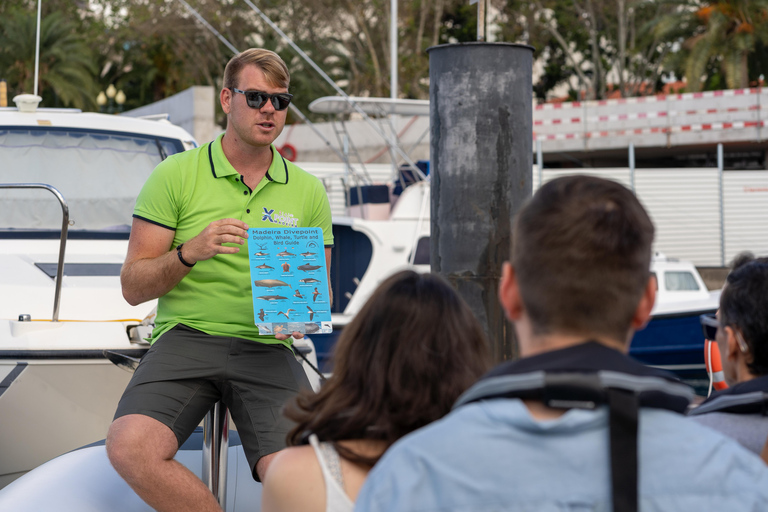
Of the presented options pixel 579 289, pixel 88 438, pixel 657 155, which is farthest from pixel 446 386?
pixel 657 155

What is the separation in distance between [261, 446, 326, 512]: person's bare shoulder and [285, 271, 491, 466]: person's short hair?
0.18ft

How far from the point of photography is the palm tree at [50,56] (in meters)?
29.4

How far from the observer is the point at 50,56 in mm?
30484

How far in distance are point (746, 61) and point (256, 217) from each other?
99.4 feet

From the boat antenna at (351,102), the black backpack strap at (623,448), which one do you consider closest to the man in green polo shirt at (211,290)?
the black backpack strap at (623,448)

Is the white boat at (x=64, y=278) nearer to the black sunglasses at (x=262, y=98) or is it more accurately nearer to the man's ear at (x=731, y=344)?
the black sunglasses at (x=262, y=98)

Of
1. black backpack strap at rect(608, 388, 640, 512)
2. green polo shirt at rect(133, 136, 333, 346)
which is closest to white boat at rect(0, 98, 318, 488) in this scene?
green polo shirt at rect(133, 136, 333, 346)

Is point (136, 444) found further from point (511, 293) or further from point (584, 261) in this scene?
point (584, 261)

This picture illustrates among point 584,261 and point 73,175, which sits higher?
point 73,175

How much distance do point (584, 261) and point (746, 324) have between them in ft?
3.62

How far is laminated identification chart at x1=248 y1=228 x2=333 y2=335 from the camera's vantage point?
2.94 meters

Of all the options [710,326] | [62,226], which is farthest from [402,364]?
[62,226]

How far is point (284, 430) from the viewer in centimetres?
296

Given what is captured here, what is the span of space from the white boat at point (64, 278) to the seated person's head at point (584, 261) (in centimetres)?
316
